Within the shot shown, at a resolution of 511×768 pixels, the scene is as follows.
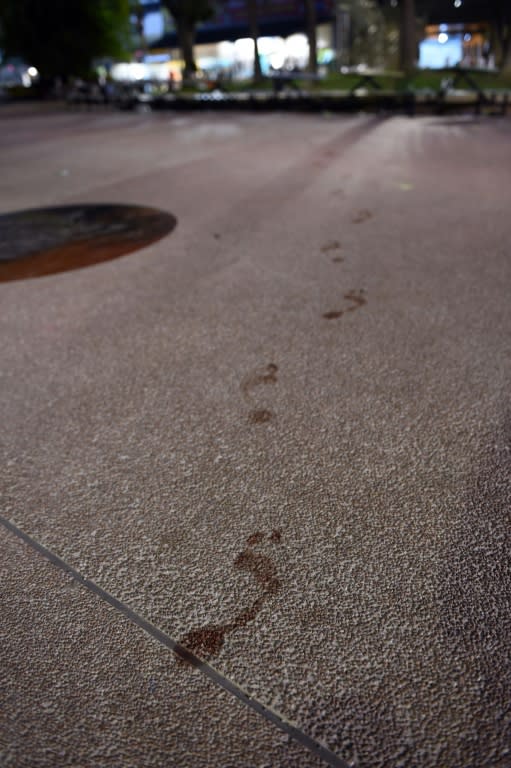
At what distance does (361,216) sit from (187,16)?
85.1ft

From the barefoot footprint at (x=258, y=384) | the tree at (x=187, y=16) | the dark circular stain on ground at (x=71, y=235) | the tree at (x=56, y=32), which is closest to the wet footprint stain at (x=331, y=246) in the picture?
the dark circular stain on ground at (x=71, y=235)

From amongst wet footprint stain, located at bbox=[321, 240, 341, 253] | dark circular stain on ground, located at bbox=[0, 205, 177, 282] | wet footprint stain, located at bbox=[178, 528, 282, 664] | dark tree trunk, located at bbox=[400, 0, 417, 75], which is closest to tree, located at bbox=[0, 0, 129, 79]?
dark tree trunk, located at bbox=[400, 0, 417, 75]

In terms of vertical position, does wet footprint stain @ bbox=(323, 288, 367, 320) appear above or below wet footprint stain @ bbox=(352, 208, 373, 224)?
below

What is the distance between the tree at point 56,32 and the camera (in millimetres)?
25844

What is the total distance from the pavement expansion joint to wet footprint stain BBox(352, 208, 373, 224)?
429 centimetres

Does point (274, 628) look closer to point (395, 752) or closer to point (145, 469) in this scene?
point (395, 752)

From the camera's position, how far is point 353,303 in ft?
11.3

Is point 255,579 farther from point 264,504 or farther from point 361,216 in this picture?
point 361,216

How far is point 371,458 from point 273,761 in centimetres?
111

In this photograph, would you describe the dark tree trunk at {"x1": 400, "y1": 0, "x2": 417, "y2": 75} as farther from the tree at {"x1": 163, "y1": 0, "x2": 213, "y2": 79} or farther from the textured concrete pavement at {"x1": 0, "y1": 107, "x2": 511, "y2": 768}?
the textured concrete pavement at {"x1": 0, "y1": 107, "x2": 511, "y2": 768}

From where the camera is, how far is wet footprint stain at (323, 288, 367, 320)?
130 inches

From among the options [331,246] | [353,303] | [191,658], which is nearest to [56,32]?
[331,246]

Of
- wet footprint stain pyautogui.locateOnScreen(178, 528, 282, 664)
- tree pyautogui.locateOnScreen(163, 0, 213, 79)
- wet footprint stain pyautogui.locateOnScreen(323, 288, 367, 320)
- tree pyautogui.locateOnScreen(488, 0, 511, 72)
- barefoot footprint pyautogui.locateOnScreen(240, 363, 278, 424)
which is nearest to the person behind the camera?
wet footprint stain pyautogui.locateOnScreen(178, 528, 282, 664)

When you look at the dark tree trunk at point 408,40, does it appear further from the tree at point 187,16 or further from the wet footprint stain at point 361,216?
the wet footprint stain at point 361,216
